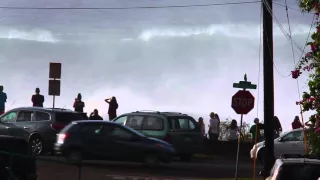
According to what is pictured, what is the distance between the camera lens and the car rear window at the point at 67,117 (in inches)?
1085

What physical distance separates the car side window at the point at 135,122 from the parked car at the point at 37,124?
2.01m

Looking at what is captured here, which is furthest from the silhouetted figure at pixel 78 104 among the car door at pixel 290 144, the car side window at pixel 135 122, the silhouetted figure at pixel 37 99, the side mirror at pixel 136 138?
the car door at pixel 290 144

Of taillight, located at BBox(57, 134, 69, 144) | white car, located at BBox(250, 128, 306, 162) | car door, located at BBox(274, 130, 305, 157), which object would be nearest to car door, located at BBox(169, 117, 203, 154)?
white car, located at BBox(250, 128, 306, 162)

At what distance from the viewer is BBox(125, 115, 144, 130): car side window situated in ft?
95.2

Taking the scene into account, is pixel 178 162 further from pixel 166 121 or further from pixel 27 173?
pixel 27 173

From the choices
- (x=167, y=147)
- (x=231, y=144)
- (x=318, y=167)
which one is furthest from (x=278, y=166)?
(x=231, y=144)

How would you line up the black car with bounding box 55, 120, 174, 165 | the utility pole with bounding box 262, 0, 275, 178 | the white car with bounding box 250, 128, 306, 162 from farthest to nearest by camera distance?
the white car with bounding box 250, 128, 306, 162
the black car with bounding box 55, 120, 174, 165
the utility pole with bounding box 262, 0, 275, 178

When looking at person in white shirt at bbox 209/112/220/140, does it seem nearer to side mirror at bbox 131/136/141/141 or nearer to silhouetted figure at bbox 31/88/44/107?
silhouetted figure at bbox 31/88/44/107

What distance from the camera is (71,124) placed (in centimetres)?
2552

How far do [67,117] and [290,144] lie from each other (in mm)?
9267

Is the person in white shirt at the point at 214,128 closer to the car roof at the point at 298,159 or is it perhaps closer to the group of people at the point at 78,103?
the group of people at the point at 78,103

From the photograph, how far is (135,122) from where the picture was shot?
29.2 m

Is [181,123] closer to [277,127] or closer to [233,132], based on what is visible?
[233,132]

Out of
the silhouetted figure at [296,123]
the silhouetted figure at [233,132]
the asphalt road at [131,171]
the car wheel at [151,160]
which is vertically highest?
the silhouetted figure at [296,123]
